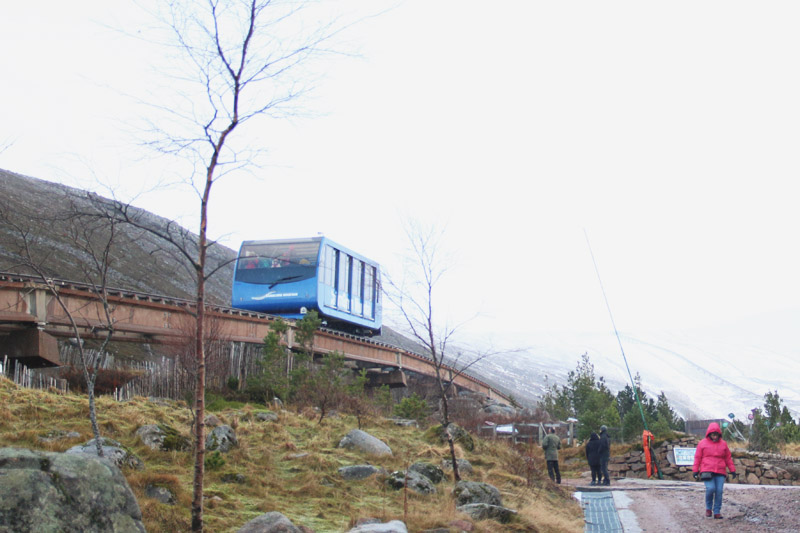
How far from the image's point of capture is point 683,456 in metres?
21.0

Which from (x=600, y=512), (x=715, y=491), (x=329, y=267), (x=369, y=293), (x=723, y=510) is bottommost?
(x=600, y=512)

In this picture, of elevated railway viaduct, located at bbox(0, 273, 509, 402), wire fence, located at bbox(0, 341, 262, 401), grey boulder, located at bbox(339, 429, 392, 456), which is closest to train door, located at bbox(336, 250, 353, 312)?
elevated railway viaduct, located at bbox(0, 273, 509, 402)

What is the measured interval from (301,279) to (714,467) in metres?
17.2

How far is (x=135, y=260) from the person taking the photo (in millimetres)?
70562

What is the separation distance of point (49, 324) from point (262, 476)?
10.0 meters

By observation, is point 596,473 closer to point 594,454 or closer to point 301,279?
point 594,454

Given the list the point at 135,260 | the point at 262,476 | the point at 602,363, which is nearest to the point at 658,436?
the point at 262,476

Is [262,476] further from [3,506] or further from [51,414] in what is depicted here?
[3,506]

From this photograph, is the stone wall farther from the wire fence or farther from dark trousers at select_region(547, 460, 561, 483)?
the wire fence

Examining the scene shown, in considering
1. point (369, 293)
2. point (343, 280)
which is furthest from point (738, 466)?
point (369, 293)

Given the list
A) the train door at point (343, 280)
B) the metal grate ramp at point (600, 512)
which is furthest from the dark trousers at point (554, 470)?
the train door at point (343, 280)

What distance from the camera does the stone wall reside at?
1992cm

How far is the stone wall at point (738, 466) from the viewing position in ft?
65.4

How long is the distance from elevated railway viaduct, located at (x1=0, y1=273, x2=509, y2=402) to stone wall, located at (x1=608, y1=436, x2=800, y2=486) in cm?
636
